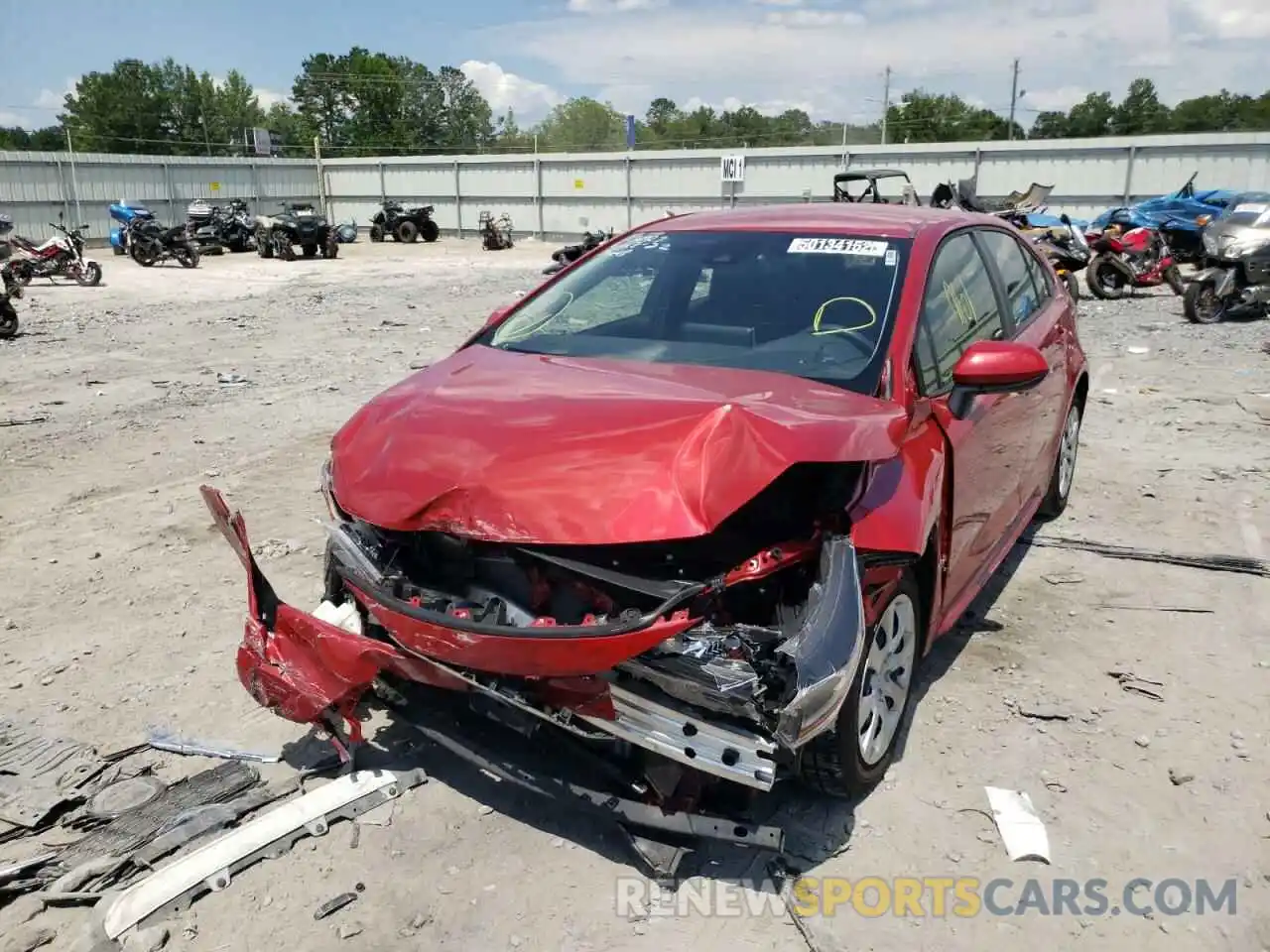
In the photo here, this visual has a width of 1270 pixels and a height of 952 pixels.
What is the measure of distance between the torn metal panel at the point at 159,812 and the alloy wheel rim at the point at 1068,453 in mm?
4324

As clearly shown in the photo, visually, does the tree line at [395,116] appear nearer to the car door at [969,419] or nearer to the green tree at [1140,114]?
the green tree at [1140,114]

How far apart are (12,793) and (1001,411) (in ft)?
12.0

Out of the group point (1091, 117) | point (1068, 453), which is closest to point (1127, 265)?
point (1068, 453)

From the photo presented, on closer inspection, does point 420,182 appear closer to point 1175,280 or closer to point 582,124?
point 1175,280

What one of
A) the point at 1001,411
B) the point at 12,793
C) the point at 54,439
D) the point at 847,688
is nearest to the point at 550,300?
the point at 1001,411

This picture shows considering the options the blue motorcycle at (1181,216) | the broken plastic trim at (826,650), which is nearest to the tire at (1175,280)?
the blue motorcycle at (1181,216)

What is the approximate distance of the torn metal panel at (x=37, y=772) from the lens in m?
2.96

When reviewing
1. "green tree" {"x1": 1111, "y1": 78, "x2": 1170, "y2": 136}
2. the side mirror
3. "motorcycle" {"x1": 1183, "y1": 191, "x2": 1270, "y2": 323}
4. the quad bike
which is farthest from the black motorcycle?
"green tree" {"x1": 1111, "y1": 78, "x2": 1170, "y2": 136}

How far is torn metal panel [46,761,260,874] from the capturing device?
2.78 metres

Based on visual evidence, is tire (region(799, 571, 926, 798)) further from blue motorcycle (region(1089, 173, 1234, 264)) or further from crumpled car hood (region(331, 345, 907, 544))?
blue motorcycle (region(1089, 173, 1234, 264))

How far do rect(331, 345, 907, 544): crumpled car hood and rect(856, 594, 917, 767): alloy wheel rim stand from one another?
57 cm

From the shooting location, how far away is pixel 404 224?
29969 millimetres

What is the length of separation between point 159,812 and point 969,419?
9.65 ft

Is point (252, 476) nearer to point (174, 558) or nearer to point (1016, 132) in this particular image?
point (174, 558)
